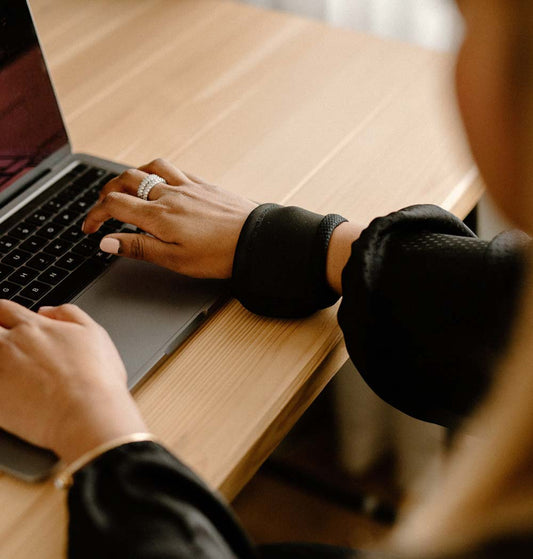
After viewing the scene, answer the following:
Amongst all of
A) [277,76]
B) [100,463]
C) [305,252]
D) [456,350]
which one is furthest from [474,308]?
[277,76]

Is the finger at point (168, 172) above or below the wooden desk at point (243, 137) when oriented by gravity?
above

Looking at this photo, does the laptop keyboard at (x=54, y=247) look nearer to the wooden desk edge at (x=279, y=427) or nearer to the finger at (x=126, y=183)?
the finger at (x=126, y=183)

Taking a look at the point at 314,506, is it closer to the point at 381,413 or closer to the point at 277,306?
the point at 381,413

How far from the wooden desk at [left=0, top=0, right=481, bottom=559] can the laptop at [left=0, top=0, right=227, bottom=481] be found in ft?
0.08

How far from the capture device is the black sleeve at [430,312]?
658 millimetres

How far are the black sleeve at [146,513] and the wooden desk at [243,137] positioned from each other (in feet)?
0.17

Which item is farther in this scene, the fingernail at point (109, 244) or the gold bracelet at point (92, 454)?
the fingernail at point (109, 244)

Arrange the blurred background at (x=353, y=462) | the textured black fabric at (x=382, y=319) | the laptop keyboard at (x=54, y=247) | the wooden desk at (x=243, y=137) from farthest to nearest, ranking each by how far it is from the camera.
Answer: the blurred background at (x=353, y=462), the laptop keyboard at (x=54, y=247), the wooden desk at (x=243, y=137), the textured black fabric at (x=382, y=319)

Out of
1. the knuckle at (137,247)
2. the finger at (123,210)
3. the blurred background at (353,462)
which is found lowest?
the blurred background at (353,462)

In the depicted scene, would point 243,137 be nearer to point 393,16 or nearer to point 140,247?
point 140,247

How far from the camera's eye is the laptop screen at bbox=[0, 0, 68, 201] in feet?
2.75

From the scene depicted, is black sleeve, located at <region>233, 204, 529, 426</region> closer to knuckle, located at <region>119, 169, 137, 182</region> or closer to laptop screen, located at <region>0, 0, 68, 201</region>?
knuckle, located at <region>119, 169, 137, 182</region>

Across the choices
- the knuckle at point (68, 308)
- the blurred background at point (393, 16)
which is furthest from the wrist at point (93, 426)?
the blurred background at point (393, 16)

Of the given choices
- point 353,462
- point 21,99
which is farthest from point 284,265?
point 353,462
